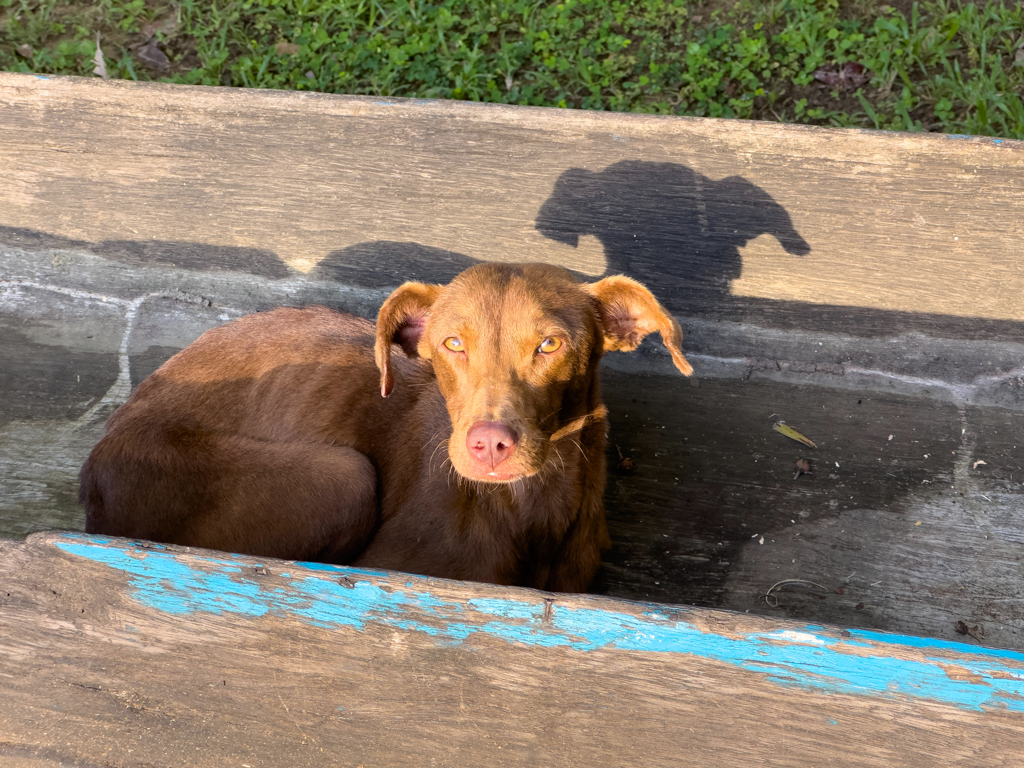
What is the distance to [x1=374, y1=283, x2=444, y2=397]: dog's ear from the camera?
2.84m

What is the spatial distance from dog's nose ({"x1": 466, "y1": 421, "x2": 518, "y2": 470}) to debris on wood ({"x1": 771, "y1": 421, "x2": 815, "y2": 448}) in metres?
1.60

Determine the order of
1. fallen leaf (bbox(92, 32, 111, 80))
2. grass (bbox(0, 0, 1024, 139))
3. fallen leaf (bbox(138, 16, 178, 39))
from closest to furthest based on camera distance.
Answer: grass (bbox(0, 0, 1024, 139)) → fallen leaf (bbox(92, 32, 111, 80)) → fallen leaf (bbox(138, 16, 178, 39))

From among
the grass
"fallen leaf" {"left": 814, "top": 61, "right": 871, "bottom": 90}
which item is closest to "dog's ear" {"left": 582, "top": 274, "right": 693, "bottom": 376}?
the grass

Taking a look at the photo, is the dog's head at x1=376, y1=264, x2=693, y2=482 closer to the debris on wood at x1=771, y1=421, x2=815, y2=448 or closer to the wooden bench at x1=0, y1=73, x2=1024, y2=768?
the wooden bench at x1=0, y1=73, x2=1024, y2=768

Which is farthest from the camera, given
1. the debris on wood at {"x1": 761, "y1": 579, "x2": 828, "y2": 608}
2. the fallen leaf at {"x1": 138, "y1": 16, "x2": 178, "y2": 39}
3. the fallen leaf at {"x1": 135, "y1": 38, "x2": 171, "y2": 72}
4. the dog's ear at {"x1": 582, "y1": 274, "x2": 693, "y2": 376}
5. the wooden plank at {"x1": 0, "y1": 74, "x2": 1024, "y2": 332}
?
the fallen leaf at {"x1": 138, "y1": 16, "x2": 178, "y2": 39}

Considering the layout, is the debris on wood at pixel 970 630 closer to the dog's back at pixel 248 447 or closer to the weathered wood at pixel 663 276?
the weathered wood at pixel 663 276

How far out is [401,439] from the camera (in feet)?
10.9

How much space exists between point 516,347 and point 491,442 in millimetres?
359

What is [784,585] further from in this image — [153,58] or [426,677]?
[153,58]

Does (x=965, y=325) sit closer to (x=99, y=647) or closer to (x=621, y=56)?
(x=621, y=56)

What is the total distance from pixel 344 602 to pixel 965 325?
9.63 feet

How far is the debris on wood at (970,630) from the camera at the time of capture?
2977 mm

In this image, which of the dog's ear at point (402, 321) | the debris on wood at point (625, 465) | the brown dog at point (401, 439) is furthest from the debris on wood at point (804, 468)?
the dog's ear at point (402, 321)

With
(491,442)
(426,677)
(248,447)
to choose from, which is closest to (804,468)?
(491,442)
